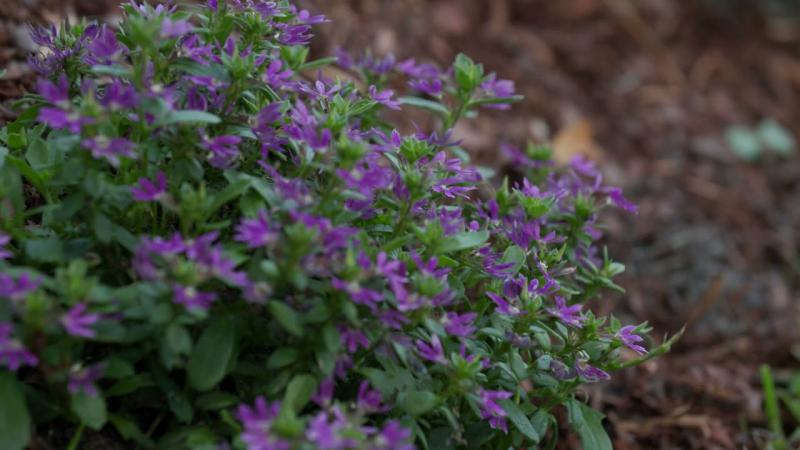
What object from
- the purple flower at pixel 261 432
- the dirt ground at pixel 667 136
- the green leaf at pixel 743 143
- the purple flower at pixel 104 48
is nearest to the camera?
the purple flower at pixel 261 432

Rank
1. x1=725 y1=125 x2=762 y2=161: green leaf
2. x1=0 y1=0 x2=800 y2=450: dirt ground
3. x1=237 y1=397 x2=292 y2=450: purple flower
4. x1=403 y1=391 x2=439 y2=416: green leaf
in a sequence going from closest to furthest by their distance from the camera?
x1=237 y1=397 x2=292 y2=450: purple flower
x1=403 y1=391 x2=439 y2=416: green leaf
x1=0 y1=0 x2=800 y2=450: dirt ground
x1=725 y1=125 x2=762 y2=161: green leaf

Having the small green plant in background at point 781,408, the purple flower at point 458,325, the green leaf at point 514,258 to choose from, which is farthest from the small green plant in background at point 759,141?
the purple flower at point 458,325

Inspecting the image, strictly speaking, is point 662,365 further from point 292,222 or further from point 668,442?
point 292,222

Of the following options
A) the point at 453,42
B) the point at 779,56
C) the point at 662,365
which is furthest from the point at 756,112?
the point at 662,365

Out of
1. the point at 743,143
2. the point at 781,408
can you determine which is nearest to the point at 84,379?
the point at 781,408

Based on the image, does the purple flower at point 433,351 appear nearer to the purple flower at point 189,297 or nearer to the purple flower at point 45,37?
the purple flower at point 189,297

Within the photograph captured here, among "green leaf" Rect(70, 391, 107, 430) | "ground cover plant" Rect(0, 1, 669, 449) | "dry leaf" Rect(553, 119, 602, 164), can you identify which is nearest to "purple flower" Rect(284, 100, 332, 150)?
"ground cover plant" Rect(0, 1, 669, 449)

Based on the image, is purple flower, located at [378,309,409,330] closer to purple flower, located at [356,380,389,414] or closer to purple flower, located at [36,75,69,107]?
purple flower, located at [356,380,389,414]
